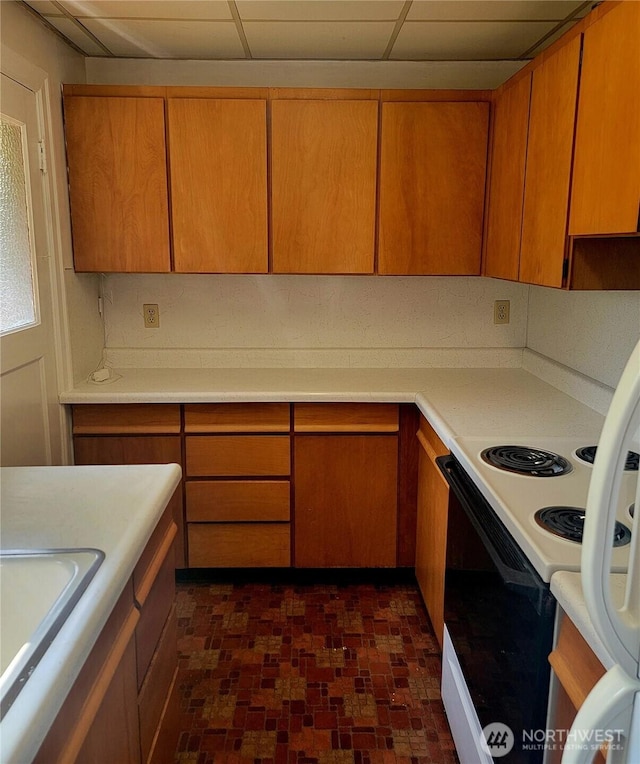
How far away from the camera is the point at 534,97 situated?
83.7 inches

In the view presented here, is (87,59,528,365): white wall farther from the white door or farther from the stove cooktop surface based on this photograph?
the stove cooktop surface

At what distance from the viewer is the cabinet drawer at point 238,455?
2.67 m

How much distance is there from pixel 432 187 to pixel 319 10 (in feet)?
2.63

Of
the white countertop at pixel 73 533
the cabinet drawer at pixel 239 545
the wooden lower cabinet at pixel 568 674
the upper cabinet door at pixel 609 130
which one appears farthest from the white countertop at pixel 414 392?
the white countertop at pixel 73 533

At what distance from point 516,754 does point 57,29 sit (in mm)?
2747

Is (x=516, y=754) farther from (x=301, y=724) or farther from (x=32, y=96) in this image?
(x=32, y=96)

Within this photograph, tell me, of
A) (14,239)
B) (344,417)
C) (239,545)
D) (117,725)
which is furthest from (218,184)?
(117,725)

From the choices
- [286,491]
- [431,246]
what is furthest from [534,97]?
[286,491]

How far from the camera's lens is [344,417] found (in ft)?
8.71

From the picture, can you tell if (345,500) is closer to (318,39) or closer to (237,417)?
(237,417)

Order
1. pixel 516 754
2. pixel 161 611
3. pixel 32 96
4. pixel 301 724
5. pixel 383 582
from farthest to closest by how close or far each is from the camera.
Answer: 1. pixel 383 582
2. pixel 32 96
3. pixel 301 724
4. pixel 161 611
5. pixel 516 754

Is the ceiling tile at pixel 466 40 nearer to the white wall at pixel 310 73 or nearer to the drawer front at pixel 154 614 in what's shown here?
the white wall at pixel 310 73

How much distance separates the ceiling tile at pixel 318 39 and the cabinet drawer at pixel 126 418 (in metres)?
1.49

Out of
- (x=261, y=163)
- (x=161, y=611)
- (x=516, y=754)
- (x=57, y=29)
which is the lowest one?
(x=516, y=754)
